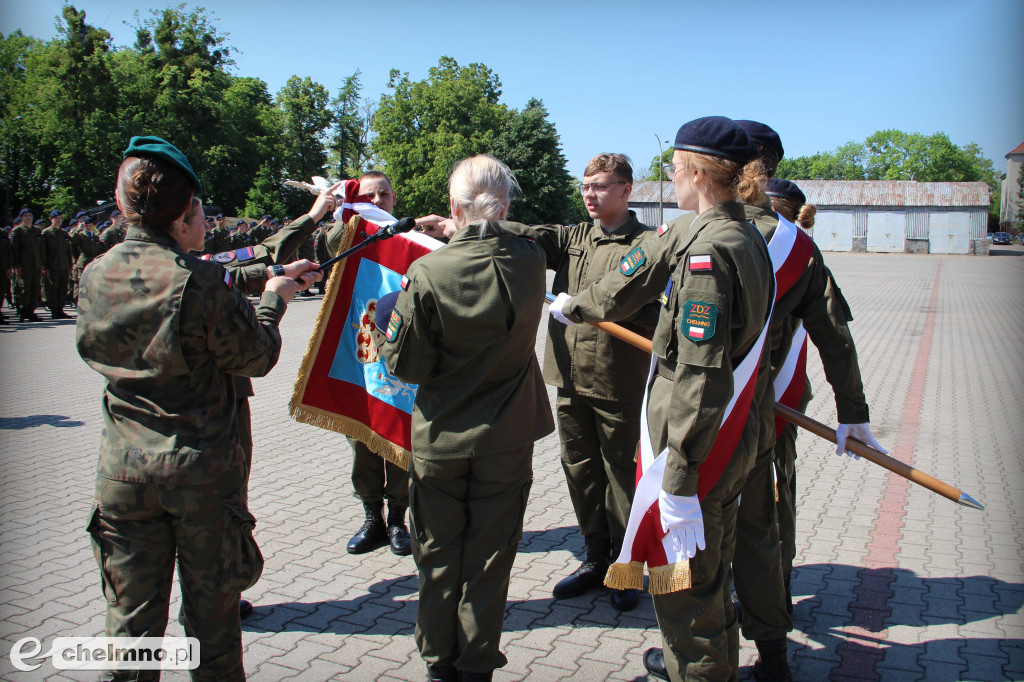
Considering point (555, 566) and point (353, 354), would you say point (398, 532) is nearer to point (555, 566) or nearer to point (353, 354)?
point (555, 566)

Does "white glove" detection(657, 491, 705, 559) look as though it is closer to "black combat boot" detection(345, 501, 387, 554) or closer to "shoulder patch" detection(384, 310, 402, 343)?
"shoulder patch" detection(384, 310, 402, 343)

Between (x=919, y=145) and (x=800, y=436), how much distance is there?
103807 mm

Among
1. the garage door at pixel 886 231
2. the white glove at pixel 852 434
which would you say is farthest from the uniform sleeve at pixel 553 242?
the garage door at pixel 886 231

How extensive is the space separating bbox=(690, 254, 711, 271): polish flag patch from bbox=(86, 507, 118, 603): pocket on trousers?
2.09 m

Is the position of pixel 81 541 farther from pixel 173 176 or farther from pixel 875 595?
pixel 875 595

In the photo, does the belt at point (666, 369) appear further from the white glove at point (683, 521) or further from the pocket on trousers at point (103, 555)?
the pocket on trousers at point (103, 555)

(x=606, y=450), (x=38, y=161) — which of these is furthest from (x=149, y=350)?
(x=38, y=161)

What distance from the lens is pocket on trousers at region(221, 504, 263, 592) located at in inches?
94.6

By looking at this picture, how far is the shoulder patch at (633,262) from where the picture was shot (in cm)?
305

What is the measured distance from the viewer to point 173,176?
238 centimetres

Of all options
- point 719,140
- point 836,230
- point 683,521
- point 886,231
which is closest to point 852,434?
point 683,521

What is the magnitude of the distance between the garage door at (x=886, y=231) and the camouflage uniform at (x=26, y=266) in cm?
5552

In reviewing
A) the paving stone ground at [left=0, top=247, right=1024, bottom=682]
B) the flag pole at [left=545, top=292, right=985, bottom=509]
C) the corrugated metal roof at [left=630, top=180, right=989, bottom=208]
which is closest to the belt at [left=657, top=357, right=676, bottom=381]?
the flag pole at [left=545, top=292, right=985, bottom=509]

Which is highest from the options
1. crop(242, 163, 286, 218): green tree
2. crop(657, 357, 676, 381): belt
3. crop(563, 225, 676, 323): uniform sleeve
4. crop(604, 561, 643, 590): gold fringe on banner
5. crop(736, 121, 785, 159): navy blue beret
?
crop(242, 163, 286, 218): green tree
